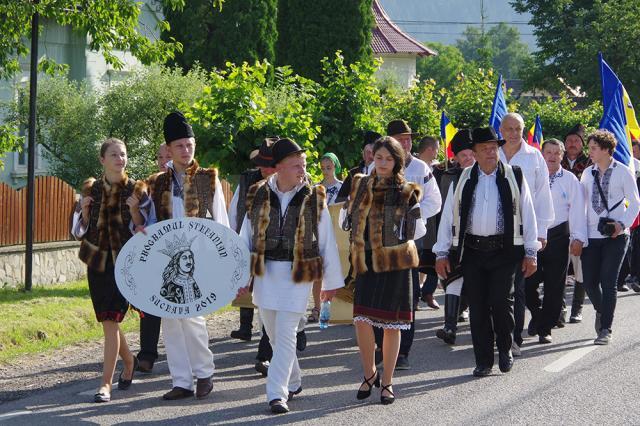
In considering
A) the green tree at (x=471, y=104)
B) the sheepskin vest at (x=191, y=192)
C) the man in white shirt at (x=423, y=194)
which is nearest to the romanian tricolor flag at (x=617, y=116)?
the man in white shirt at (x=423, y=194)

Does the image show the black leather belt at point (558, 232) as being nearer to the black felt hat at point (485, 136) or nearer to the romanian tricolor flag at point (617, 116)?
the romanian tricolor flag at point (617, 116)

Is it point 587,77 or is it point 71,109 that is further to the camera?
point 587,77

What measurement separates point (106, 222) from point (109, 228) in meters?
Result: 0.06

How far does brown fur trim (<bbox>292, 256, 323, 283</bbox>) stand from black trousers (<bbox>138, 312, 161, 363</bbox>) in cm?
204

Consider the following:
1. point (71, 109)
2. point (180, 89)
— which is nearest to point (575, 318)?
point (180, 89)

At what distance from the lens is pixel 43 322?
1095cm

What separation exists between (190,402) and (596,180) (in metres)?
5.08

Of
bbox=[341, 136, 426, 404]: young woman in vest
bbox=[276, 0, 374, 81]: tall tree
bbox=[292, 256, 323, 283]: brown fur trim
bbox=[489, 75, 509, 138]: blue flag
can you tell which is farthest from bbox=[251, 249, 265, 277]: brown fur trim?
bbox=[276, 0, 374, 81]: tall tree

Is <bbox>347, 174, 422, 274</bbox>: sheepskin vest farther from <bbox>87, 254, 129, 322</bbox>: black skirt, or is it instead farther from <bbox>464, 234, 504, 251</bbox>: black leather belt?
<bbox>87, 254, 129, 322</bbox>: black skirt

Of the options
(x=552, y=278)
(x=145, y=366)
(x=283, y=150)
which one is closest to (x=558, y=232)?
(x=552, y=278)

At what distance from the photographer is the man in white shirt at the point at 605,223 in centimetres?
1081

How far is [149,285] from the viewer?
7.94 meters

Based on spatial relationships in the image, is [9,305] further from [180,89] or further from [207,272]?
[180,89]

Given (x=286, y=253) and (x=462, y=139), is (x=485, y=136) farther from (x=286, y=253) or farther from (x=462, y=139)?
(x=286, y=253)
